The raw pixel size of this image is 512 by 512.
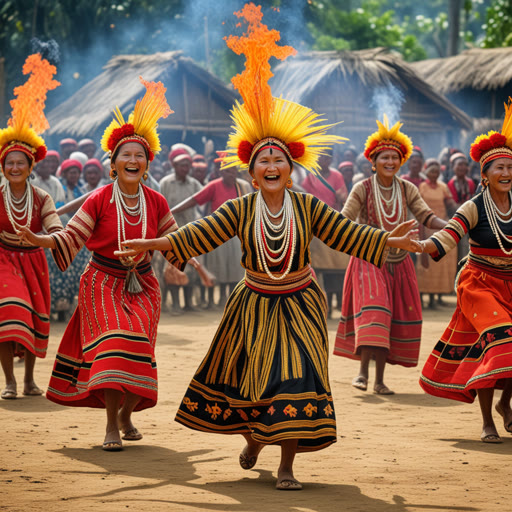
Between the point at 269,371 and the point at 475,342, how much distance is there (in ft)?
7.08

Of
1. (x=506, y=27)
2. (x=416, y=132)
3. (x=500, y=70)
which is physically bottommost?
(x=416, y=132)

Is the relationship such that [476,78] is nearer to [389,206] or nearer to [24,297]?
[389,206]

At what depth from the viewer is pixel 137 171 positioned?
7359mm

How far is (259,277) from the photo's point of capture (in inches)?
251

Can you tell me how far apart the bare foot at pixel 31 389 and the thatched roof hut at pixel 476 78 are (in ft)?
71.3

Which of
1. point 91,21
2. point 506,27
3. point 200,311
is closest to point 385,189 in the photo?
point 200,311

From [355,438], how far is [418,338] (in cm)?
225

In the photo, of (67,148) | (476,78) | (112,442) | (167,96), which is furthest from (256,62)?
(476,78)

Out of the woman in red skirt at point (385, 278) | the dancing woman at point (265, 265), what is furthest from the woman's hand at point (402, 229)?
the woman in red skirt at point (385, 278)

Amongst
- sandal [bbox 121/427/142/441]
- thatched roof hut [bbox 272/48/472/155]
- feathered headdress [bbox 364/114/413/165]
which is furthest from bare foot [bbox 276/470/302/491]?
thatched roof hut [bbox 272/48/472/155]

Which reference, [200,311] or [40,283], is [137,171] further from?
[200,311]

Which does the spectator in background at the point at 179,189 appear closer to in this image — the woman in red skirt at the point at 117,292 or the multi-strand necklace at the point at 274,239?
the woman in red skirt at the point at 117,292

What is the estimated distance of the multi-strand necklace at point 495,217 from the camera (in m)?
7.50

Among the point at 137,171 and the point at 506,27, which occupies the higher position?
the point at 506,27
